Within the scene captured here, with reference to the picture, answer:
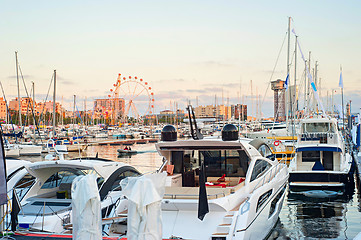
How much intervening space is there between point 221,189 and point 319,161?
14.8 meters

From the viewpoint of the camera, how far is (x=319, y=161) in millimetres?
22469

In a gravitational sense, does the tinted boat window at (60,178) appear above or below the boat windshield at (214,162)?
below

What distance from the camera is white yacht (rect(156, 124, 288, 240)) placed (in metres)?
8.58

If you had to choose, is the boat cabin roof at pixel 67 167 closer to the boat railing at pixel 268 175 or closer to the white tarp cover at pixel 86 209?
the boat railing at pixel 268 175

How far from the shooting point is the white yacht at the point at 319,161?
2027 centimetres

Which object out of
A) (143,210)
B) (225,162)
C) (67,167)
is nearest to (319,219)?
(225,162)

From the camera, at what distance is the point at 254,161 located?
1062 cm

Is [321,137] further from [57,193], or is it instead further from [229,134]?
[57,193]

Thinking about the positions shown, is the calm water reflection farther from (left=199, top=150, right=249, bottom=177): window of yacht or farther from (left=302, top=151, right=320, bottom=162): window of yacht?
(left=302, top=151, right=320, bottom=162): window of yacht

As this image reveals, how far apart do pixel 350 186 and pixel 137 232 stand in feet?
63.5

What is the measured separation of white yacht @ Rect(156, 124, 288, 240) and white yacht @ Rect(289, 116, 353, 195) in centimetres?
676

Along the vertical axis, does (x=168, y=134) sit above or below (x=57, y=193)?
above

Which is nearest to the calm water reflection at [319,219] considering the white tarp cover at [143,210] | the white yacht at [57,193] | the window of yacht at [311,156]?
the window of yacht at [311,156]

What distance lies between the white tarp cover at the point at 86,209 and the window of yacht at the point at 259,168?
200 inches
